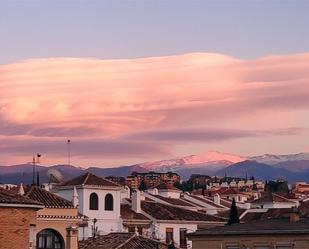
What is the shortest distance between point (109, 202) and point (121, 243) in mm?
20554

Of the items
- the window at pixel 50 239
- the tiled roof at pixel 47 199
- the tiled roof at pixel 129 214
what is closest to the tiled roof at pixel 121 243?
the tiled roof at pixel 47 199

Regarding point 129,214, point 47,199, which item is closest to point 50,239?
point 47,199

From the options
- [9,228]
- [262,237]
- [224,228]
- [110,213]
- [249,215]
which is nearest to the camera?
[9,228]

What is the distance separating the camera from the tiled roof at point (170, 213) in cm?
7938

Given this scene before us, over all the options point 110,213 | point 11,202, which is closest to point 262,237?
point 11,202

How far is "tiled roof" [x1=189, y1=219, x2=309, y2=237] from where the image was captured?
158 feet

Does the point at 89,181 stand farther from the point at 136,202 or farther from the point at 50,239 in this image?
the point at 50,239

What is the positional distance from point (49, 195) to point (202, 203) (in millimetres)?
50816

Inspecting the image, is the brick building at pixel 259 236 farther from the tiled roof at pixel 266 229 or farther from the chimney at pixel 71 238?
the chimney at pixel 71 238

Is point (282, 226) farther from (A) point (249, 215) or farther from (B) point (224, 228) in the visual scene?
(A) point (249, 215)

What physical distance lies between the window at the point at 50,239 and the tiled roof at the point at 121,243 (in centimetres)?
551

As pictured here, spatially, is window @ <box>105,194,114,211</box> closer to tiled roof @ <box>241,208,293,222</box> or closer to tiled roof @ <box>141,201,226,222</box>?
Answer: tiled roof @ <box>141,201,226,222</box>

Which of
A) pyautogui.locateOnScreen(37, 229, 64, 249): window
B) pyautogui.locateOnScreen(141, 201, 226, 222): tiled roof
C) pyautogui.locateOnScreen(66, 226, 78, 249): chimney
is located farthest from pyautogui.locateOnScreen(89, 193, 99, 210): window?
pyautogui.locateOnScreen(66, 226, 78, 249): chimney

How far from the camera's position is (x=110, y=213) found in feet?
256
